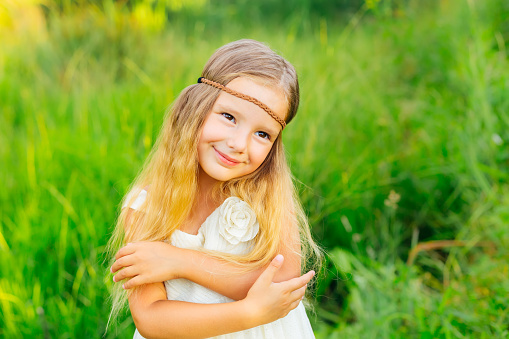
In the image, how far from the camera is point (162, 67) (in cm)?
408

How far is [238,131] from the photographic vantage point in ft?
3.94

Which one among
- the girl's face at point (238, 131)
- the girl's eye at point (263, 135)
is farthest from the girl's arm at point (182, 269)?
the girl's eye at point (263, 135)

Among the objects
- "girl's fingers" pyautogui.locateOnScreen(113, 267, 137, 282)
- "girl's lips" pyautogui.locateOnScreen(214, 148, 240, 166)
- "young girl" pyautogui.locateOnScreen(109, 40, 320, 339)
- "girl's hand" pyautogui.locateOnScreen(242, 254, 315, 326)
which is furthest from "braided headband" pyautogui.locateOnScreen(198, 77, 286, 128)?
"girl's fingers" pyautogui.locateOnScreen(113, 267, 137, 282)

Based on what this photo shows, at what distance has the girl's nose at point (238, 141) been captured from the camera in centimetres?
118

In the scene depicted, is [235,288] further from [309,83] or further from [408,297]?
[309,83]

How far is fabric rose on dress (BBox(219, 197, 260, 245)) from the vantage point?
1.23 m

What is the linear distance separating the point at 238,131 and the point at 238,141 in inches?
1.3

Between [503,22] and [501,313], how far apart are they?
279cm

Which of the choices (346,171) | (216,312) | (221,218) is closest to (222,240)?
(221,218)

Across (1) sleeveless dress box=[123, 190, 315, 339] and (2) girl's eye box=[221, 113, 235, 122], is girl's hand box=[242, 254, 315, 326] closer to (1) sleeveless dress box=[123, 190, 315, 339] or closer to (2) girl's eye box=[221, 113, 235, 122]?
(1) sleeveless dress box=[123, 190, 315, 339]

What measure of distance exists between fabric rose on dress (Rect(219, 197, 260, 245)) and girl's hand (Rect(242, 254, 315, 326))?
13cm

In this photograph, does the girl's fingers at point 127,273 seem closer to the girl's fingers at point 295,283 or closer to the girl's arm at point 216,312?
the girl's arm at point 216,312

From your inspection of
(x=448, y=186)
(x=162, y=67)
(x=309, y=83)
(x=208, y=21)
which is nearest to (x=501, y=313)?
(x=448, y=186)

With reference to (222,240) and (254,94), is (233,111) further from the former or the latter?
(222,240)
